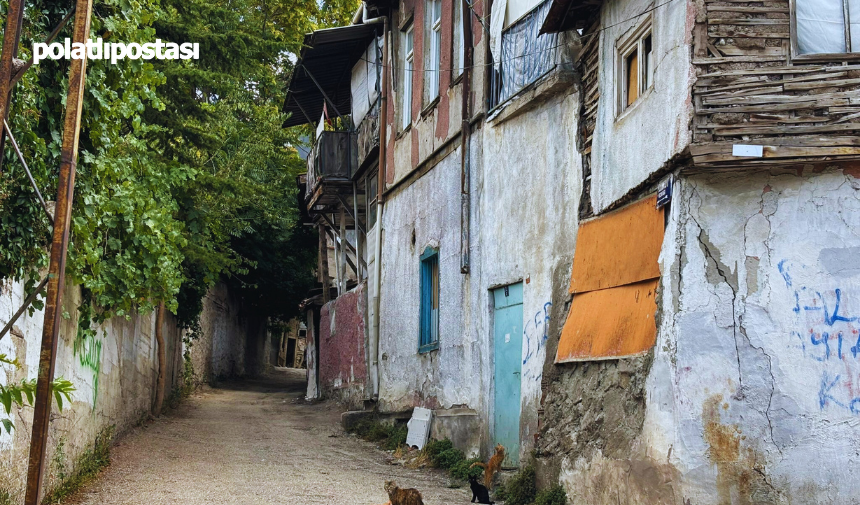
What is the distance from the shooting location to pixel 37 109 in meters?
6.40

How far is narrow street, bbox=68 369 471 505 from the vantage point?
934cm

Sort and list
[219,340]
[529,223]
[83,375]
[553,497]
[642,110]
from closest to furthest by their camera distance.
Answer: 1. [642,110]
2. [553,497]
3. [83,375]
4. [529,223]
5. [219,340]

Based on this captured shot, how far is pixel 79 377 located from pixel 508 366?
15.5 feet

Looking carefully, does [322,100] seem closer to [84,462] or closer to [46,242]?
[84,462]

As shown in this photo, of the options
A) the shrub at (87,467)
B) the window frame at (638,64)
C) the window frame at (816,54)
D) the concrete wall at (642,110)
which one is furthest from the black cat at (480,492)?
the window frame at (816,54)

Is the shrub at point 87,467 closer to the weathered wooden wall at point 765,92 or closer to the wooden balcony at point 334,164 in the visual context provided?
the weathered wooden wall at point 765,92

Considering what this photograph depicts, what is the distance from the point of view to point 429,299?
45.9 feet

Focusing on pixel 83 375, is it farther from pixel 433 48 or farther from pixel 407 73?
pixel 407 73

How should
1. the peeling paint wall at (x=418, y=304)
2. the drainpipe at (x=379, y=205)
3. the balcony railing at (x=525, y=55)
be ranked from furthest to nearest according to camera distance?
the drainpipe at (x=379, y=205)
the peeling paint wall at (x=418, y=304)
the balcony railing at (x=525, y=55)

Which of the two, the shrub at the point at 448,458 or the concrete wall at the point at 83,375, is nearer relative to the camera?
the concrete wall at the point at 83,375

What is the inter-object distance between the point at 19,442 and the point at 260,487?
3353mm

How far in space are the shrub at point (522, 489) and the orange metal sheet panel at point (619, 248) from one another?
1896mm

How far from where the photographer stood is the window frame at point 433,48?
14.1m

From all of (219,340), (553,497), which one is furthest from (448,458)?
(219,340)
